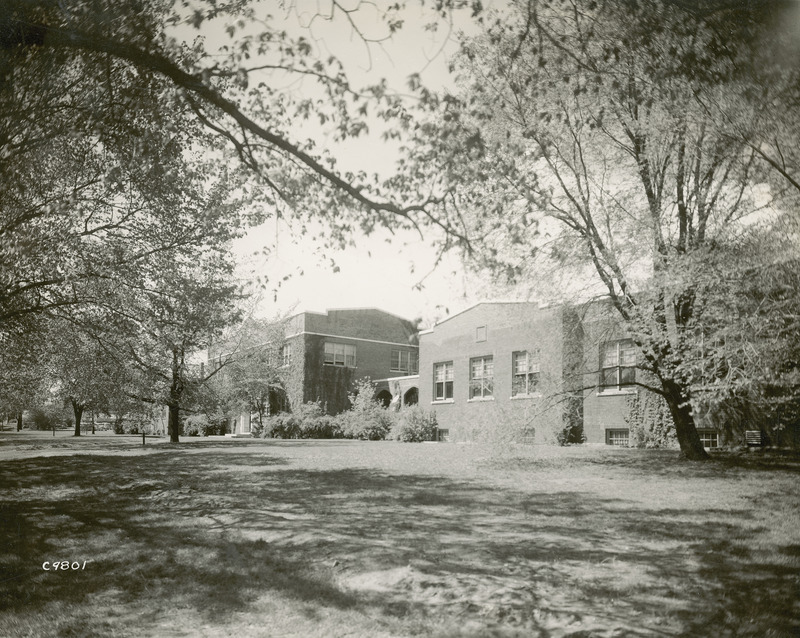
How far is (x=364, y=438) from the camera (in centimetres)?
3453

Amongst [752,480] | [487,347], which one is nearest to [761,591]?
[752,480]

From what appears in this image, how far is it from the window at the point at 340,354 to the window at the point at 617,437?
82.5 ft

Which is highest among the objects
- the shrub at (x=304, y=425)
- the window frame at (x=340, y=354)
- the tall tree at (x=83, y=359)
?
the window frame at (x=340, y=354)

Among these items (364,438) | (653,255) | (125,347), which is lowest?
(364,438)

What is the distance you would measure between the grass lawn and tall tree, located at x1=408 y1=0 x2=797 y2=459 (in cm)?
348

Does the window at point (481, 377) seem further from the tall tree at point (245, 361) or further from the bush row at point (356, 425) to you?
the tall tree at point (245, 361)

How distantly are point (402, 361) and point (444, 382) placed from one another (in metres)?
15.3

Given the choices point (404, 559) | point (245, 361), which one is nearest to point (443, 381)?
point (245, 361)

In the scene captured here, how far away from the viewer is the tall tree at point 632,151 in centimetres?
733

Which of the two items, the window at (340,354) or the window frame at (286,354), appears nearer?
the window at (340,354)

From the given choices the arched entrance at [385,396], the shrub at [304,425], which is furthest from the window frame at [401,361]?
the shrub at [304,425]

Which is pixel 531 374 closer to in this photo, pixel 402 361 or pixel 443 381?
pixel 443 381

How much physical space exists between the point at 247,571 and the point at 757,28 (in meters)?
7.88

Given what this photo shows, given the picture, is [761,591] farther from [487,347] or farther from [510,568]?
[487,347]
